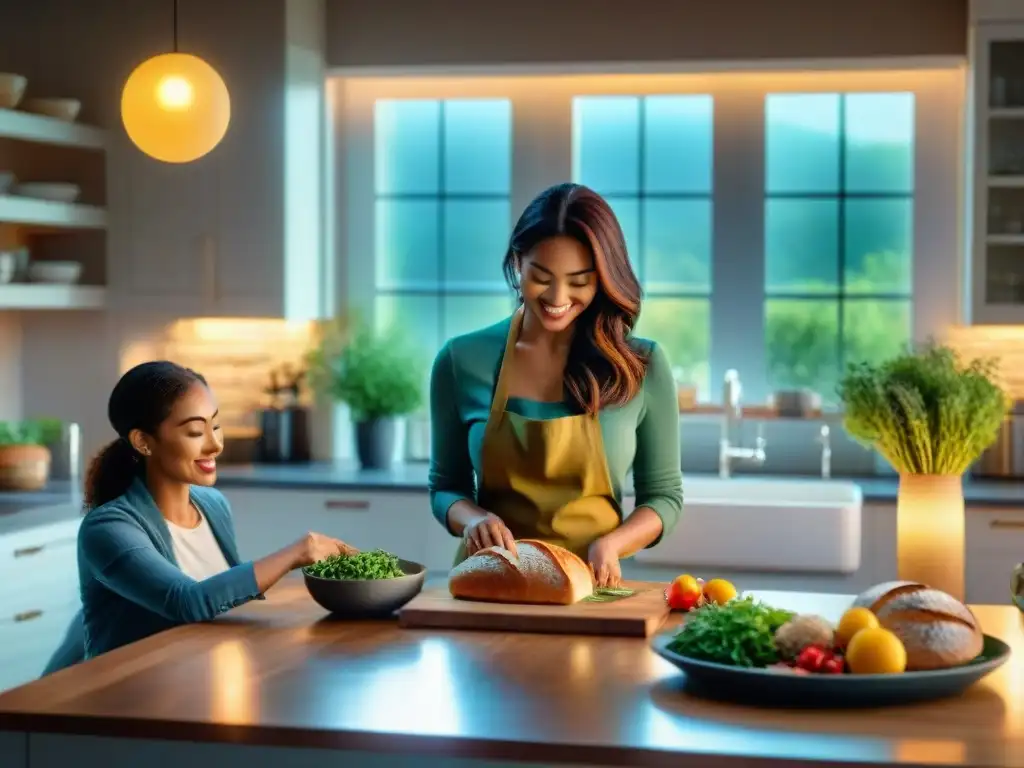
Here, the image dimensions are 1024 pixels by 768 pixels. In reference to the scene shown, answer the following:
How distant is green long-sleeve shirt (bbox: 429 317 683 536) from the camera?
2.92 m

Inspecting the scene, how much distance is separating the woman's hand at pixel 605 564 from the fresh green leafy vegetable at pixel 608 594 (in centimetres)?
1

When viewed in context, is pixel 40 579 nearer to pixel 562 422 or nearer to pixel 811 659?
pixel 562 422

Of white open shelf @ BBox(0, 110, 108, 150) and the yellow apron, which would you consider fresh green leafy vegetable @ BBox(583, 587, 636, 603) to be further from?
white open shelf @ BBox(0, 110, 108, 150)

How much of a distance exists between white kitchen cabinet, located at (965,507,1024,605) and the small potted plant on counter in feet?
9.63

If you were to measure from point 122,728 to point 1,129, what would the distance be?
132 inches

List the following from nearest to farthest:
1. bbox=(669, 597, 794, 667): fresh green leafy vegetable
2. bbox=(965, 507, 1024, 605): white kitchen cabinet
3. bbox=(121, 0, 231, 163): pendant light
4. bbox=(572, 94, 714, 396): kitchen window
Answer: bbox=(669, 597, 794, 667): fresh green leafy vegetable
bbox=(121, 0, 231, 163): pendant light
bbox=(965, 507, 1024, 605): white kitchen cabinet
bbox=(572, 94, 714, 396): kitchen window

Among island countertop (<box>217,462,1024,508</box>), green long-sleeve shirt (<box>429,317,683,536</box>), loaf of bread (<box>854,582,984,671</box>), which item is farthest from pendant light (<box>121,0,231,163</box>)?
loaf of bread (<box>854,582,984,671</box>)

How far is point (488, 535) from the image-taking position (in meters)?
2.69

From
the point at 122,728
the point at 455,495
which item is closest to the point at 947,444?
the point at 455,495

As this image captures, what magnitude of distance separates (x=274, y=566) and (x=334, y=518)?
7.57 ft

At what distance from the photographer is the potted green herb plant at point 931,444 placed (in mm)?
2906

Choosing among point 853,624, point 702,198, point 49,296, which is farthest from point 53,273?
point 853,624

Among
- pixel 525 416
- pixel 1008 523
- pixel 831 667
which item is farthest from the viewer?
pixel 1008 523

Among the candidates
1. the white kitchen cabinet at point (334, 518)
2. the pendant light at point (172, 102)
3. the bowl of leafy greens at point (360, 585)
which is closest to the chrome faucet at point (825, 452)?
the white kitchen cabinet at point (334, 518)
